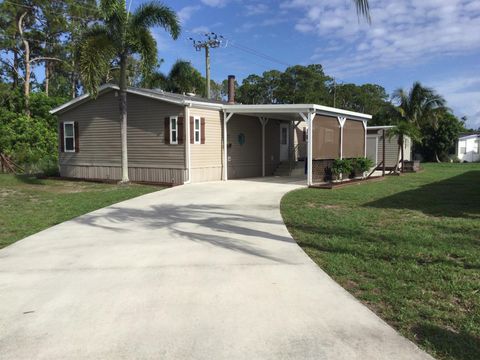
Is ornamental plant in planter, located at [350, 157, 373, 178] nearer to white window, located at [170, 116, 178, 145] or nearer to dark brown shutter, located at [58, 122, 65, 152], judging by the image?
white window, located at [170, 116, 178, 145]

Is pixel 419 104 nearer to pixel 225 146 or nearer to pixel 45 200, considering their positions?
pixel 225 146

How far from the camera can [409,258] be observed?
18.2 ft

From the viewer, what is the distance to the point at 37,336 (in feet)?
11.4

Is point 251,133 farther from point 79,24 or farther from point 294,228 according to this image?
point 79,24

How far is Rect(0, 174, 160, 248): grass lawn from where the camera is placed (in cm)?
831

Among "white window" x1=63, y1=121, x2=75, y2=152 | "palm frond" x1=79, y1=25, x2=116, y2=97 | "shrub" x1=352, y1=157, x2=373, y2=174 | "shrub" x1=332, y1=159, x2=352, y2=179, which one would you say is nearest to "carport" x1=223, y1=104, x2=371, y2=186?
"shrub" x1=332, y1=159, x2=352, y2=179

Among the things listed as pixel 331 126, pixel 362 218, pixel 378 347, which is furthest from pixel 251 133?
pixel 378 347

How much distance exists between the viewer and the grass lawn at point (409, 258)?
360 cm

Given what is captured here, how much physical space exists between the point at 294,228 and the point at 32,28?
34019 millimetres

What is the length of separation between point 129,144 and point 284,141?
781 centimetres

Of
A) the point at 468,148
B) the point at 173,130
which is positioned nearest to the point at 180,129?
the point at 173,130

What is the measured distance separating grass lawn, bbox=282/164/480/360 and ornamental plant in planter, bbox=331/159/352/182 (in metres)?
5.82

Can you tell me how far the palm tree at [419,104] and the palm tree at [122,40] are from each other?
67.6 ft

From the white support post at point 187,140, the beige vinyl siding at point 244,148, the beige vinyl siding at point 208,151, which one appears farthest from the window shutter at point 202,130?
the beige vinyl siding at point 244,148
